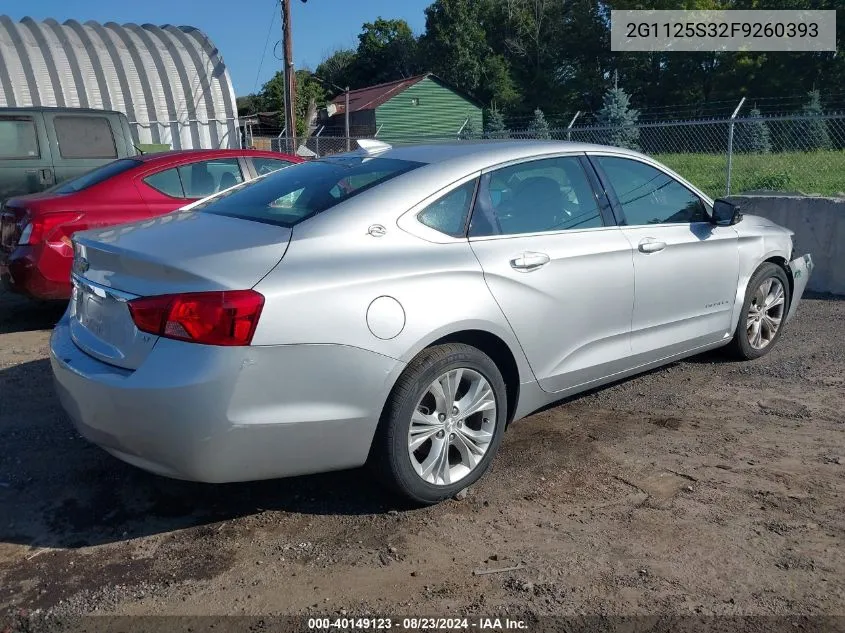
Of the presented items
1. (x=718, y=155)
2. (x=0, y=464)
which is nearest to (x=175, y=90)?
(x=718, y=155)

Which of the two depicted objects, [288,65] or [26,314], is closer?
[26,314]

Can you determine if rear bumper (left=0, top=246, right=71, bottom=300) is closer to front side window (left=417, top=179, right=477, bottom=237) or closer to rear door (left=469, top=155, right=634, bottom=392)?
front side window (left=417, top=179, right=477, bottom=237)

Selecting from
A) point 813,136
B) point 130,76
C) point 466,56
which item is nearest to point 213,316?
point 130,76

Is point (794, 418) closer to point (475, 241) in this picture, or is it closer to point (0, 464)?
point (475, 241)

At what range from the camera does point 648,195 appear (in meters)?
4.76

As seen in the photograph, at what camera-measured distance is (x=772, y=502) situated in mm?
3564

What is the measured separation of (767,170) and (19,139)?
528 inches

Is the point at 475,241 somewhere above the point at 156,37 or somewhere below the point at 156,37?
below

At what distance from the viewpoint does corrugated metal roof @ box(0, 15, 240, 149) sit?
20.1 metres

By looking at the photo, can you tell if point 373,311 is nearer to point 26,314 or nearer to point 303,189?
point 303,189

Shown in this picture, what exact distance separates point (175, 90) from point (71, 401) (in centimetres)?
1974

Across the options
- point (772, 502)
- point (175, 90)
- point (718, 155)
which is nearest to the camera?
point (772, 502)

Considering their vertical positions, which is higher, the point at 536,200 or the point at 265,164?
the point at 265,164

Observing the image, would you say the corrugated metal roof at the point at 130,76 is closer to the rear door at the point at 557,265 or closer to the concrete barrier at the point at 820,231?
the concrete barrier at the point at 820,231
